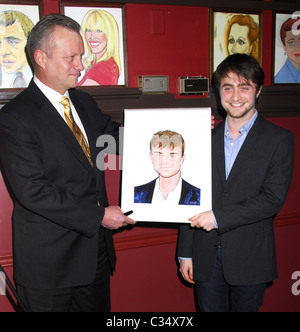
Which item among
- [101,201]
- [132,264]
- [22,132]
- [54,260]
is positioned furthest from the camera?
[132,264]

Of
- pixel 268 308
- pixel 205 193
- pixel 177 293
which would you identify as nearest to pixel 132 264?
pixel 177 293

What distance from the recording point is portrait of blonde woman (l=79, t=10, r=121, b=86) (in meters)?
2.15

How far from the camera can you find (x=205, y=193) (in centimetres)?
172

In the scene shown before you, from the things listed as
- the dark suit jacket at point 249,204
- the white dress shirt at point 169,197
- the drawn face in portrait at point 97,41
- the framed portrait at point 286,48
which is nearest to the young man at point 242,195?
the dark suit jacket at point 249,204

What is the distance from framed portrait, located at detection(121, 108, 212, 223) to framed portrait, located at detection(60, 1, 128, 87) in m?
0.57

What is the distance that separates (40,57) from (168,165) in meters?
0.81

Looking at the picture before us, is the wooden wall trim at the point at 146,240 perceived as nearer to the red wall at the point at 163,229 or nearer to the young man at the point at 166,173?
the red wall at the point at 163,229

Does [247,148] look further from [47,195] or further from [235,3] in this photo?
[235,3]

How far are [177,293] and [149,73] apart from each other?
163 centimetres

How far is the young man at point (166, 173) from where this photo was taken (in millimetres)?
1754

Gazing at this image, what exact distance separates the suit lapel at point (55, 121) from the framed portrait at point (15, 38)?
43cm

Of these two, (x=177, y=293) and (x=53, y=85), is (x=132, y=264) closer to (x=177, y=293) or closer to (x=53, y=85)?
(x=177, y=293)

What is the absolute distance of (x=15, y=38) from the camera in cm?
202

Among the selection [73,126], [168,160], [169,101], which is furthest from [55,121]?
[169,101]
